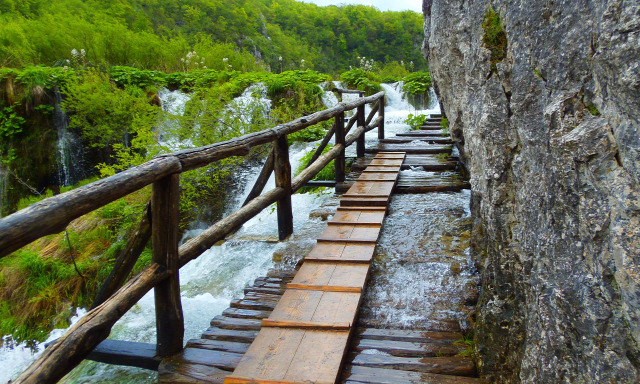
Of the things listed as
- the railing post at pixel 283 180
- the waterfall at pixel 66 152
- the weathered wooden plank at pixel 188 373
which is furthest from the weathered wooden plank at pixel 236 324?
the waterfall at pixel 66 152

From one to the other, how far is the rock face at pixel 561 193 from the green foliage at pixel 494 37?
32 mm

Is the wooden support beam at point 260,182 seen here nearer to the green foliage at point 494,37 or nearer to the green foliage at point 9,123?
the green foliage at point 494,37

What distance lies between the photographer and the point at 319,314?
2611mm

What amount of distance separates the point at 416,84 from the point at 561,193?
13.1 metres

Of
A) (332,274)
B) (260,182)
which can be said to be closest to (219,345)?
(332,274)

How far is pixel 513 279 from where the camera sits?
75.9 inches

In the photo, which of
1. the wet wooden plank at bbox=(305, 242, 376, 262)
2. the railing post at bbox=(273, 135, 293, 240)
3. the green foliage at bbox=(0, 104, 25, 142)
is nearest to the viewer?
the wet wooden plank at bbox=(305, 242, 376, 262)

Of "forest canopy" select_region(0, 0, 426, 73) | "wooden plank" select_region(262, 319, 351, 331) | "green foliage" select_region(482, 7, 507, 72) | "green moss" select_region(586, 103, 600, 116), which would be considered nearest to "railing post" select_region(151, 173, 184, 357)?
"wooden plank" select_region(262, 319, 351, 331)

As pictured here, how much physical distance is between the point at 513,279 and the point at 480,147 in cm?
80

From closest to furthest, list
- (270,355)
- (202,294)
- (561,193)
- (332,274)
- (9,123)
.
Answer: (561,193)
(270,355)
(332,274)
(202,294)
(9,123)

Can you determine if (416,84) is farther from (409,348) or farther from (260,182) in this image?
(409,348)

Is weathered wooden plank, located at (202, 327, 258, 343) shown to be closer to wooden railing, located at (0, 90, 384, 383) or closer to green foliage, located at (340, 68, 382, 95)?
wooden railing, located at (0, 90, 384, 383)

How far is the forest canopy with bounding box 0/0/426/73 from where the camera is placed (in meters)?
14.2

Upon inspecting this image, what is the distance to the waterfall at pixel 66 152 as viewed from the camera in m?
10.7
